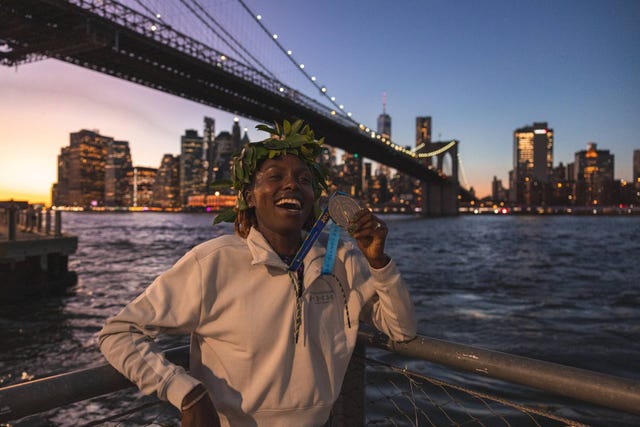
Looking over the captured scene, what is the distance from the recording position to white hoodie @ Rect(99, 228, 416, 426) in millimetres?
1545

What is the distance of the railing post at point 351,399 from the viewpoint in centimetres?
229

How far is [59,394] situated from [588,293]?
19.1 meters

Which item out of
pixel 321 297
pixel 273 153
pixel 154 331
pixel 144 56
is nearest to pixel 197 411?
pixel 154 331

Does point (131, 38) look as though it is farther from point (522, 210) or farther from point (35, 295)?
point (522, 210)

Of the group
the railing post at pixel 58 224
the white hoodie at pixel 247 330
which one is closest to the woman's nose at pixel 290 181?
the white hoodie at pixel 247 330

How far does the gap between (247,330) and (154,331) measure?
313mm

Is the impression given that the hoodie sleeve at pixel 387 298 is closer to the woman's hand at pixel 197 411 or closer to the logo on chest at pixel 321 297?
the logo on chest at pixel 321 297

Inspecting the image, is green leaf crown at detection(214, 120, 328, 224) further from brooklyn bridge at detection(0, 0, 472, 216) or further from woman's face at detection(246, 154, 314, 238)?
brooklyn bridge at detection(0, 0, 472, 216)

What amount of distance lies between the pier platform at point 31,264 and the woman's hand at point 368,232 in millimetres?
13098

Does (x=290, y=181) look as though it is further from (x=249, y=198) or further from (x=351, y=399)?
(x=351, y=399)

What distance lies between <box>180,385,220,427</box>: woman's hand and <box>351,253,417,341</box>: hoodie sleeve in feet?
2.39

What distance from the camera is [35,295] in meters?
13.5

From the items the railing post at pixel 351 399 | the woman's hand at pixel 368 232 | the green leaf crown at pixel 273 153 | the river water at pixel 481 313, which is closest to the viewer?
the woman's hand at pixel 368 232

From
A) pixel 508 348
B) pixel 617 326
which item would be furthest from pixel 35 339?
pixel 617 326
